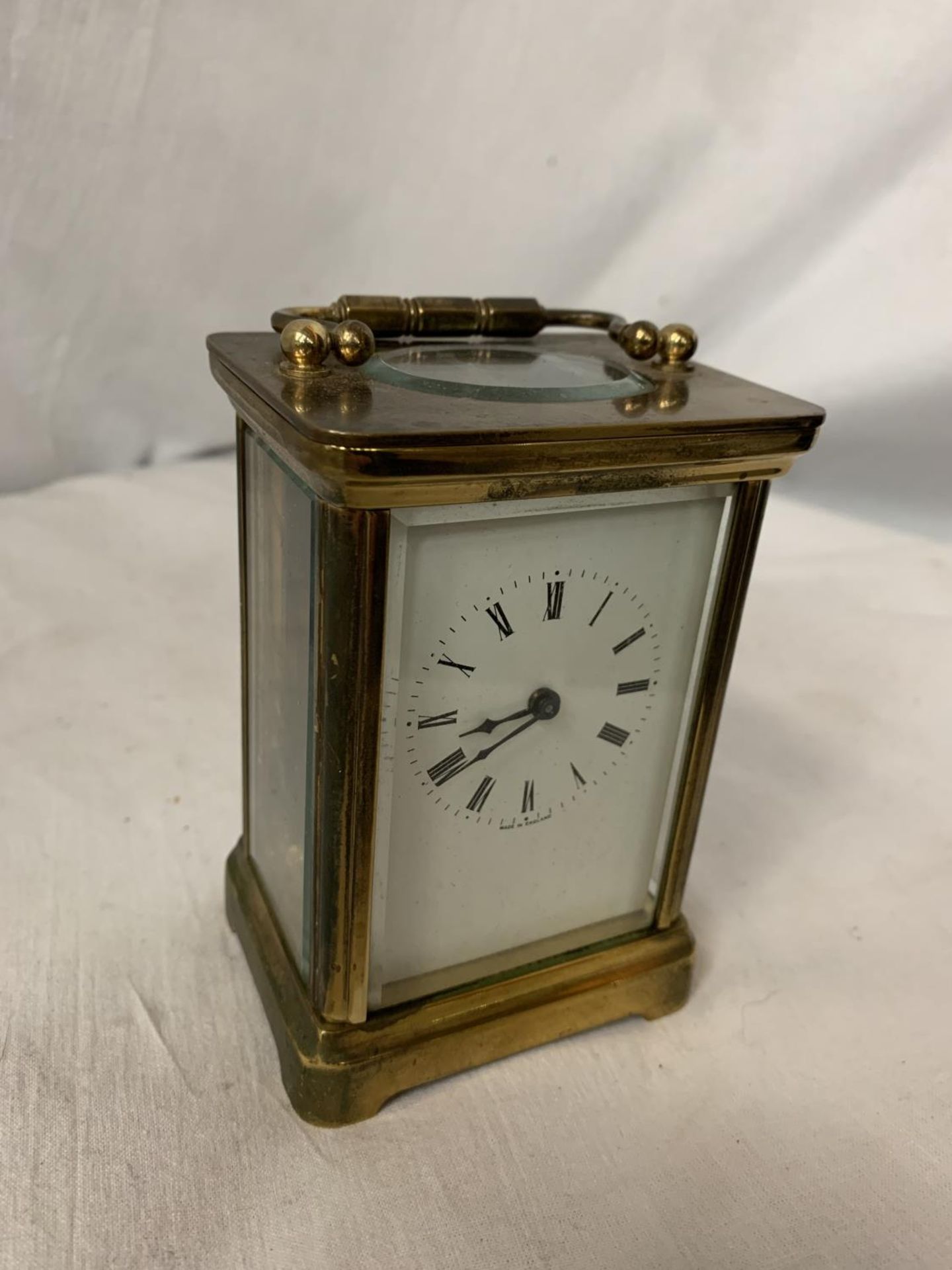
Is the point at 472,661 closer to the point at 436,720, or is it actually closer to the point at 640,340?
the point at 436,720

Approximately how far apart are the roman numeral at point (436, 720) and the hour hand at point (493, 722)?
0.8 inches

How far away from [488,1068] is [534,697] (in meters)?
0.37

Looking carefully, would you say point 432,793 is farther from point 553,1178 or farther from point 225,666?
point 225,666

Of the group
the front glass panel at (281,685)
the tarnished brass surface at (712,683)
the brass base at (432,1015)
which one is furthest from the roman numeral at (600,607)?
the brass base at (432,1015)

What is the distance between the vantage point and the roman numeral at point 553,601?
2.92 feet

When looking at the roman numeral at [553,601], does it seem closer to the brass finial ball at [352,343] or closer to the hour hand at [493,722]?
the hour hand at [493,722]

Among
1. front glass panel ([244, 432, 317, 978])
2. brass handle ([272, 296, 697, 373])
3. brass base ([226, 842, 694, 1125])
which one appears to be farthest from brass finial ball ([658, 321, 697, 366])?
brass base ([226, 842, 694, 1125])

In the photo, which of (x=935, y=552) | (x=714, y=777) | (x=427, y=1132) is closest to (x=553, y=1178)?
(x=427, y=1132)

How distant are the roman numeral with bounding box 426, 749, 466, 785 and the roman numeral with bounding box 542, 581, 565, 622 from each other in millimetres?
132

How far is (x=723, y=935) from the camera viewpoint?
48.7 inches

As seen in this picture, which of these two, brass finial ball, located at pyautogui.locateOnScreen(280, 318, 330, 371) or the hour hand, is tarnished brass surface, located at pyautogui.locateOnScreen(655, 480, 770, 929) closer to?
the hour hand

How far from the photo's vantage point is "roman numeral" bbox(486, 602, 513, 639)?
0.87 metres

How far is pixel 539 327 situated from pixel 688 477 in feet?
0.95

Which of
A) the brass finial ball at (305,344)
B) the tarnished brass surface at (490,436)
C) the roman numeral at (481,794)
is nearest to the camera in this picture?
the tarnished brass surface at (490,436)
